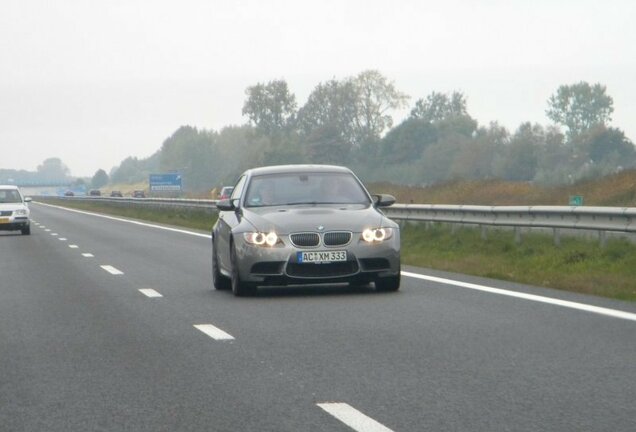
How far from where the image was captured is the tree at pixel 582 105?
186375 millimetres

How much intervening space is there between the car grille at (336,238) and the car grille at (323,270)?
0.20 metres

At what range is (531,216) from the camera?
68.5 feet

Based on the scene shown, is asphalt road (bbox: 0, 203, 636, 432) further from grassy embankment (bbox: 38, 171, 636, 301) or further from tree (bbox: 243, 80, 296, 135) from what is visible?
Result: tree (bbox: 243, 80, 296, 135)

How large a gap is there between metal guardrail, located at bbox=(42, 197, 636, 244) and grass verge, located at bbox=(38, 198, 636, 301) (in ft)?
0.87

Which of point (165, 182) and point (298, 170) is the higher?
point (298, 170)

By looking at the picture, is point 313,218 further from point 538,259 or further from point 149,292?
point 538,259

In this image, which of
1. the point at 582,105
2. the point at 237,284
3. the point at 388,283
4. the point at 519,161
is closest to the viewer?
the point at 237,284

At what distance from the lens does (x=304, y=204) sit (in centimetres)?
1475

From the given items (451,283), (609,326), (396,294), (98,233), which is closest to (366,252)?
(396,294)

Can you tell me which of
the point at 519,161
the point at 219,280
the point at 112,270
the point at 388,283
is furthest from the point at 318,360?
the point at 519,161

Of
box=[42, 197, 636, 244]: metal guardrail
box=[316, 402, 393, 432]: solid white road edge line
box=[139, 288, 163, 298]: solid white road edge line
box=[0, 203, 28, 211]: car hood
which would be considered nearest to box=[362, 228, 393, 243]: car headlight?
box=[139, 288, 163, 298]: solid white road edge line

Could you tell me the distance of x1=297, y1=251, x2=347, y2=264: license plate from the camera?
537 inches

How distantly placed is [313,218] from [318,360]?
5115 mm

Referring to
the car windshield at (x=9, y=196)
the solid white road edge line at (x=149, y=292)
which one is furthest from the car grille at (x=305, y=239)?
the car windshield at (x=9, y=196)
